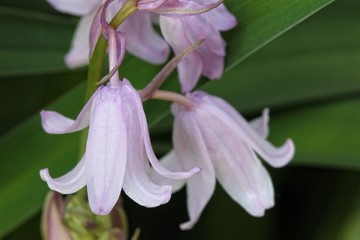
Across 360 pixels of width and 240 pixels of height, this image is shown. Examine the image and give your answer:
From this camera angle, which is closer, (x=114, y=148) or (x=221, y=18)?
(x=114, y=148)

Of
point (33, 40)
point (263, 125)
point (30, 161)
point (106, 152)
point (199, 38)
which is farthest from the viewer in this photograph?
point (33, 40)

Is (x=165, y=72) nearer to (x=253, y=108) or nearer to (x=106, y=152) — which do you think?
(x=106, y=152)

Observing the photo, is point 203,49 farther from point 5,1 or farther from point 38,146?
point 5,1

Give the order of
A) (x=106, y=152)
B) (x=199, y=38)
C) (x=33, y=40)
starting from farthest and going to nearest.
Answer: (x=33, y=40)
(x=199, y=38)
(x=106, y=152)

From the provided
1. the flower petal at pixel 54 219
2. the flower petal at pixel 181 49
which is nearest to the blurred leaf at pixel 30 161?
the flower petal at pixel 54 219

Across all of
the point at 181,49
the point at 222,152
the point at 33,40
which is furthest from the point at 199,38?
the point at 33,40

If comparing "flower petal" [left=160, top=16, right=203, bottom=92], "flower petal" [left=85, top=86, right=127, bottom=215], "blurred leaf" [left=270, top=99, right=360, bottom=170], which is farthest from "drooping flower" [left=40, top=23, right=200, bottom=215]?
"blurred leaf" [left=270, top=99, right=360, bottom=170]
